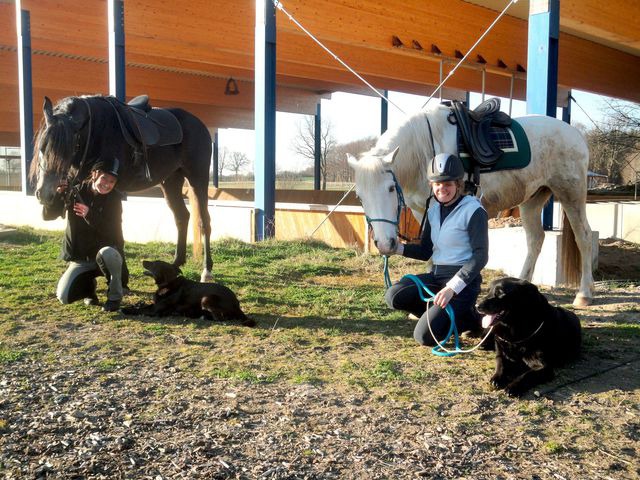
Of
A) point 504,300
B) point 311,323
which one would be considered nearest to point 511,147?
point 504,300

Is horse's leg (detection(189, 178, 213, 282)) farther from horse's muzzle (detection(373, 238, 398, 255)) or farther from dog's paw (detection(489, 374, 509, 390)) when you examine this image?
dog's paw (detection(489, 374, 509, 390))

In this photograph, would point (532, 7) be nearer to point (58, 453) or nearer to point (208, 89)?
point (58, 453)

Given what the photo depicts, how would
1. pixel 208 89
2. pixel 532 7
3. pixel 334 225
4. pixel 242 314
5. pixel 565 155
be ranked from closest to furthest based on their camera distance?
pixel 242 314
pixel 565 155
pixel 532 7
pixel 334 225
pixel 208 89

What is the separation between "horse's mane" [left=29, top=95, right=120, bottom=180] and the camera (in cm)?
380

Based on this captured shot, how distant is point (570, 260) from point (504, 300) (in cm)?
305

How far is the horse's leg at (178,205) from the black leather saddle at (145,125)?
0.62 m

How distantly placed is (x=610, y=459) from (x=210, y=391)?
167 centimetres

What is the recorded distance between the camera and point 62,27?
1168 centimetres

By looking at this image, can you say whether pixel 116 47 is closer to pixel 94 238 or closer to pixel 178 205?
pixel 178 205

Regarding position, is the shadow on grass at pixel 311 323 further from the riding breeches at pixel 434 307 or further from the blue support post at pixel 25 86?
the blue support post at pixel 25 86

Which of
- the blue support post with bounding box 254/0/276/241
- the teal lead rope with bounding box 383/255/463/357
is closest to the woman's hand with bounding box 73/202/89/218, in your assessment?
the teal lead rope with bounding box 383/255/463/357

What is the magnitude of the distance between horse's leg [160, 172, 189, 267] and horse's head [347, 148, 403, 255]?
8.41 feet

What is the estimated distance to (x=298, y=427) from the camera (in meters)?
2.32

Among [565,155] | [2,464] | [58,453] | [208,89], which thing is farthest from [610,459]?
[208,89]
